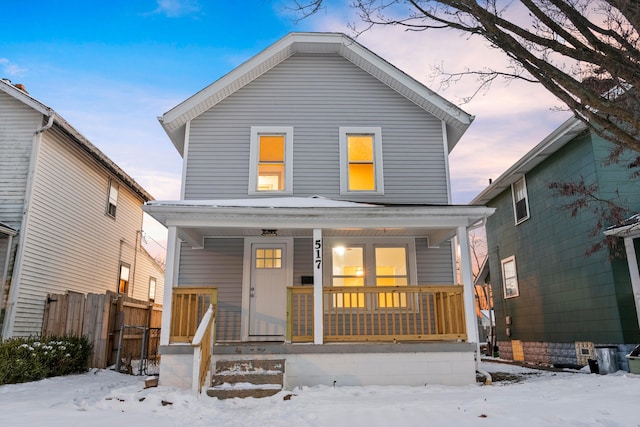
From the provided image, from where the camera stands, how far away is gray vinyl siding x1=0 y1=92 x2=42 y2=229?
36.7ft

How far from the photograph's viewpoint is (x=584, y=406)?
230 inches

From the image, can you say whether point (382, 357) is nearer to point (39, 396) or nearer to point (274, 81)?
point (39, 396)

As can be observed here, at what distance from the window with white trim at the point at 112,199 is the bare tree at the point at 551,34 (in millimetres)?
12389

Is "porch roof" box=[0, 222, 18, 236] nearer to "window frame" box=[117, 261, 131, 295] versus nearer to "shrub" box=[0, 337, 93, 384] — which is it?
"shrub" box=[0, 337, 93, 384]

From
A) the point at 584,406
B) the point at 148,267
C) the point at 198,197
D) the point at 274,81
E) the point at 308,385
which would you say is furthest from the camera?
the point at 148,267

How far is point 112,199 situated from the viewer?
1576 centimetres

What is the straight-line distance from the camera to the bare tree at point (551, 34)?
13.1ft

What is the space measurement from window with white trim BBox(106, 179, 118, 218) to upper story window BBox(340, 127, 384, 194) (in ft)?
29.1

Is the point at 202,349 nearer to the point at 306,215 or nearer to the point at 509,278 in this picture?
the point at 306,215

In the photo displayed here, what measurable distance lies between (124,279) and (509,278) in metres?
13.7

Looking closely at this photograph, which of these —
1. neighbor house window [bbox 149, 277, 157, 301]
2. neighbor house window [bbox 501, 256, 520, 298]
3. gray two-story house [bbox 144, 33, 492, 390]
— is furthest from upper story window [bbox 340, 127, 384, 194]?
neighbor house window [bbox 149, 277, 157, 301]

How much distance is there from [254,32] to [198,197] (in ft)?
19.7

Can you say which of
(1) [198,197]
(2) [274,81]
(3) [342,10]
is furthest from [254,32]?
(3) [342,10]

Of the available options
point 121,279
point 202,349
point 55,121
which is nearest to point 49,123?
point 55,121
